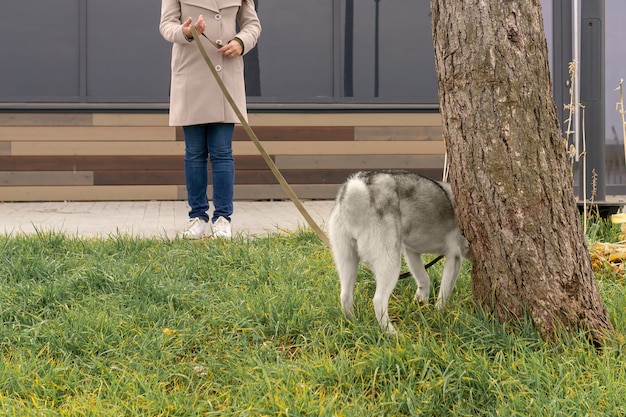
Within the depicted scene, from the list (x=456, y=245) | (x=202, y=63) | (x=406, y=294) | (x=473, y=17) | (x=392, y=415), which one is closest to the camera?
(x=392, y=415)

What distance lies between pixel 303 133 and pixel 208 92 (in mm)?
3527

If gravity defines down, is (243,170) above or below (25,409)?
above

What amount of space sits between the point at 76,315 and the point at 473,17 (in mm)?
2204

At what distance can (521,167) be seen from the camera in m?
3.10

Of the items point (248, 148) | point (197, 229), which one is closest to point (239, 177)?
point (248, 148)

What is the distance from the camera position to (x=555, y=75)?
873cm

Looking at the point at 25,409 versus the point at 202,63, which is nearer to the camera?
the point at 25,409

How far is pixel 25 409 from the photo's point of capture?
273 centimetres

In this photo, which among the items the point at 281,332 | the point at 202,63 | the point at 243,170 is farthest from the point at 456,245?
the point at 243,170

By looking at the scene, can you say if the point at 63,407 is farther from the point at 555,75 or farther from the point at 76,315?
the point at 555,75

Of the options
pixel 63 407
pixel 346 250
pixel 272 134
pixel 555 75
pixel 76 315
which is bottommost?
pixel 63 407

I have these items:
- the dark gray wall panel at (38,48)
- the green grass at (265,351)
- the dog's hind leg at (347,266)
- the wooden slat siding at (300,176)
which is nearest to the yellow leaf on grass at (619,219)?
the green grass at (265,351)

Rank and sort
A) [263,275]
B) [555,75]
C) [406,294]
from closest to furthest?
[406,294], [263,275], [555,75]

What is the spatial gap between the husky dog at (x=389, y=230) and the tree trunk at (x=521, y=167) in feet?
0.92
